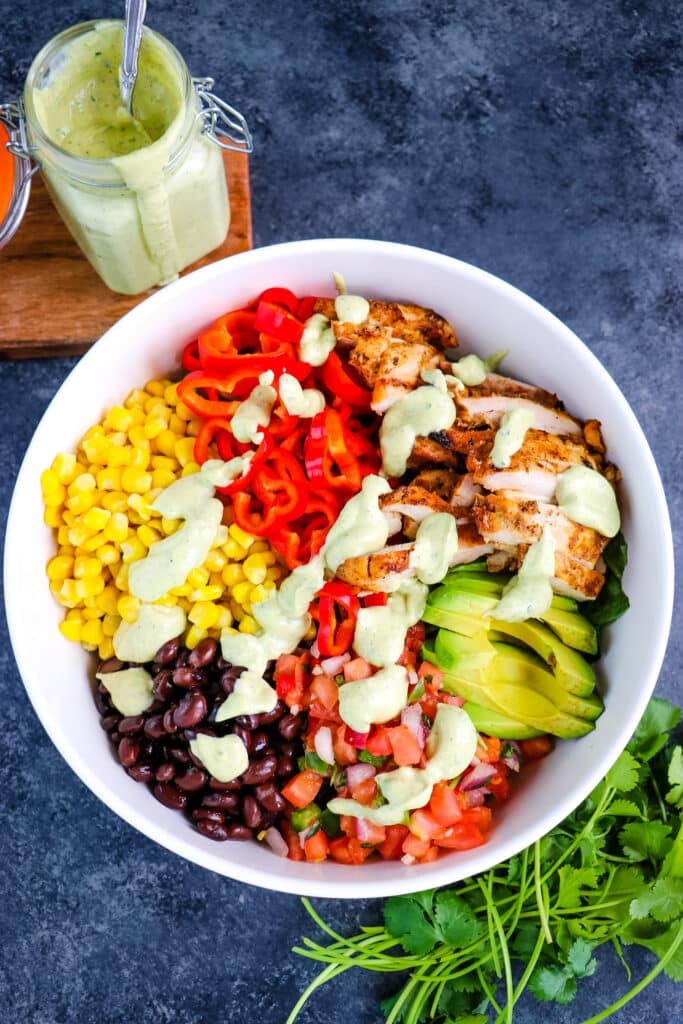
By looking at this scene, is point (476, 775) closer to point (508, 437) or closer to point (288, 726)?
point (288, 726)

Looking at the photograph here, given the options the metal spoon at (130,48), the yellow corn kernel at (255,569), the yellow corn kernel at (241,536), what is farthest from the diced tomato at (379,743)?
the metal spoon at (130,48)

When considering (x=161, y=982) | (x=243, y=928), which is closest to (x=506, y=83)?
(x=243, y=928)

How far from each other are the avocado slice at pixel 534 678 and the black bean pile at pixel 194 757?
2.02 ft

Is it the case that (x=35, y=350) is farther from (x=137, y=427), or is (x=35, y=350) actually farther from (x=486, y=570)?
(x=486, y=570)

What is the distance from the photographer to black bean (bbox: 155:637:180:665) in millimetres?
3082

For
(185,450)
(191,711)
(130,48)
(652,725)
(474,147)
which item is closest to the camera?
(130,48)

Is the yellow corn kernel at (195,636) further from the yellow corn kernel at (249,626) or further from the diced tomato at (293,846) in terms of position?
the diced tomato at (293,846)

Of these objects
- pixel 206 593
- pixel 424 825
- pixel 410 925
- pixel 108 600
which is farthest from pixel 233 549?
pixel 410 925

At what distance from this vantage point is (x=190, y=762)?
122 inches

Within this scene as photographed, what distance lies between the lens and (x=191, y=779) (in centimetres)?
306

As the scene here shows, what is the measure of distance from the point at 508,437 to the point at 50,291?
5.26ft

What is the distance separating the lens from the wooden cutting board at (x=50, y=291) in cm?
348

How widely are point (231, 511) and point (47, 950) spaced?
1.67 metres

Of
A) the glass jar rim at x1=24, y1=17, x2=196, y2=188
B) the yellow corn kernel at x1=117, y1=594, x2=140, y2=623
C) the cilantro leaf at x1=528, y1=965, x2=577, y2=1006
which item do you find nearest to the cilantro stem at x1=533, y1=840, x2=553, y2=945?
the cilantro leaf at x1=528, y1=965, x2=577, y2=1006
